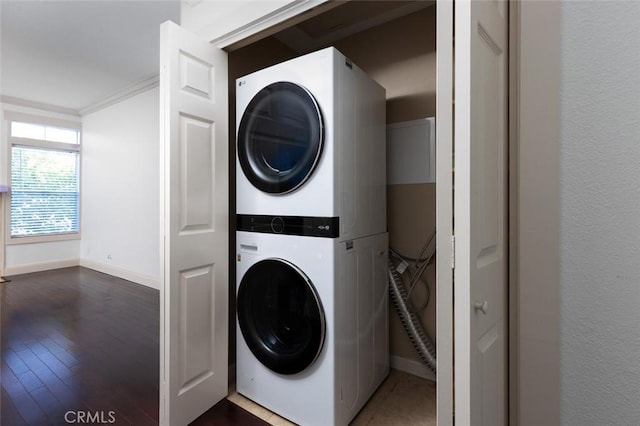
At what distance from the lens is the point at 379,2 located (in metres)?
2.04

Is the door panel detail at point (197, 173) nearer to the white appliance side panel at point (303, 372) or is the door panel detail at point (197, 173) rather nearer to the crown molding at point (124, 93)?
the white appliance side panel at point (303, 372)

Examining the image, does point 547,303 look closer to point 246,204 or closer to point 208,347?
point 246,204

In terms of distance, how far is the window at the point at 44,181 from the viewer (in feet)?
15.6

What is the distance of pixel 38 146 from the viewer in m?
4.91

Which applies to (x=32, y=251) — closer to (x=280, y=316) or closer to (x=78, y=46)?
(x=78, y=46)

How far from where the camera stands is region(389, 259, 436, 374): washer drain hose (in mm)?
1921

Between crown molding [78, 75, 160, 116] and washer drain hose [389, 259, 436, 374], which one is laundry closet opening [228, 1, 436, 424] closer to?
washer drain hose [389, 259, 436, 374]

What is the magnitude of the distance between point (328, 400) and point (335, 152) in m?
1.16

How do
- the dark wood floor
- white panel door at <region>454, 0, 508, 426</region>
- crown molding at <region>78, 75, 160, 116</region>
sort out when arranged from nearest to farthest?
white panel door at <region>454, 0, 508, 426</region> → the dark wood floor → crown molding at <region>78, 75, 160, 116</region>

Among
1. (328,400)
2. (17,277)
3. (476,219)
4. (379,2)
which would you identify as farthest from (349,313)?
(17,277)

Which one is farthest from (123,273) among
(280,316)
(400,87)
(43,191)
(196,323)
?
(400,87)

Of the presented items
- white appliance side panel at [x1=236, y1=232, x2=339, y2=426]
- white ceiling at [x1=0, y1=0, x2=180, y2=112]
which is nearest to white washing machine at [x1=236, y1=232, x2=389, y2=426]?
white appliance side panel at [x1=236, y1=232, x2=339, y2=426]

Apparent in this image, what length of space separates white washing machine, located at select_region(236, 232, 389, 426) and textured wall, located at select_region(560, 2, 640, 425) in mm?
840

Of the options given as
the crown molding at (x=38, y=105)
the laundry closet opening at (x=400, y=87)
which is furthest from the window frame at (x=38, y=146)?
the laundry closet opening at (x=400, y=87)
